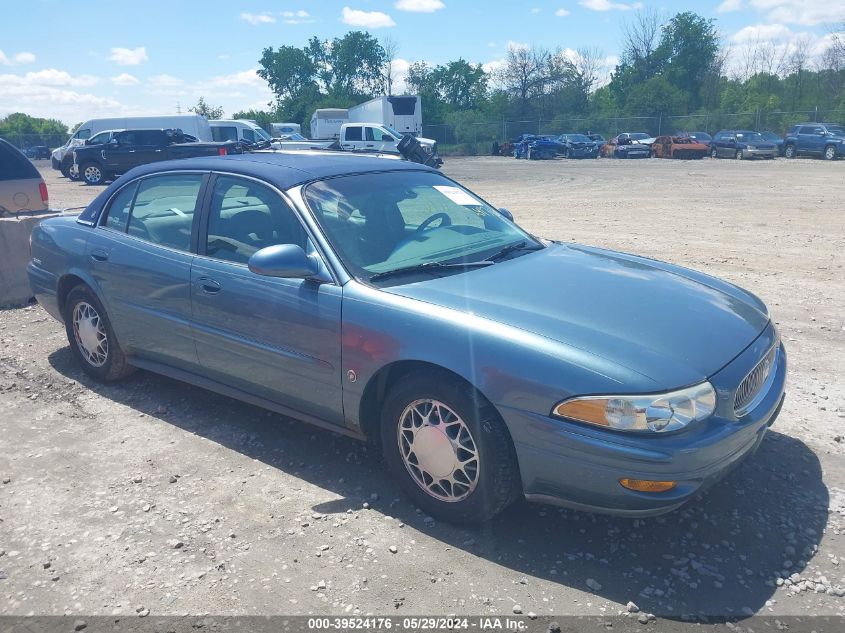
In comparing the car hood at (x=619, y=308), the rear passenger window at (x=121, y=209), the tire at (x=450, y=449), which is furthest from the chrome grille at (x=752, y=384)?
the rear passenger window at (x=121, y=209)

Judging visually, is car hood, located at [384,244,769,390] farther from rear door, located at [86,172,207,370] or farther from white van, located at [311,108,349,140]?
white van, located at [311,108,349,140]

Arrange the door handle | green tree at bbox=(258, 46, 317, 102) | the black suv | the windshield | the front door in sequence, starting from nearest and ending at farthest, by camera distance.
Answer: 1. the front door
2. the windshield
3. the door handle
4. the black suv
5. green tree at bbox=(258, 46, 317, 102)

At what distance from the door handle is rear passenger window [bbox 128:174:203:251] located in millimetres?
298

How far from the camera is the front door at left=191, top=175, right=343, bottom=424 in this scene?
12.1 feet

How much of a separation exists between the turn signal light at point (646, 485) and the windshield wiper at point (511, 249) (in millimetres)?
1548

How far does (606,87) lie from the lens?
7806 cm

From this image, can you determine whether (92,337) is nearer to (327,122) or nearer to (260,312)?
(260,312)

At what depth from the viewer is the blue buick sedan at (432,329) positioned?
2910mm

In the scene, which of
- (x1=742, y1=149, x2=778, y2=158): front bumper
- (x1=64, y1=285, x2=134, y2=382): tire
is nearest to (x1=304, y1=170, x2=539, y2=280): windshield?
(x1=64, y1=285, x2=134, y2=382): tire

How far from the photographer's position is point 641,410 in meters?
2.83

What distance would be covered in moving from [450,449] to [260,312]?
53.1 inches

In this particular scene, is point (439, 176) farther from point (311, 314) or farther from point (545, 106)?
point (545, 106)

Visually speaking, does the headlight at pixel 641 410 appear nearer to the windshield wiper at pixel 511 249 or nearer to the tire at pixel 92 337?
the windshield wiper at pixel 511 249

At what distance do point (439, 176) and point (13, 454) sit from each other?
313 centimetres
